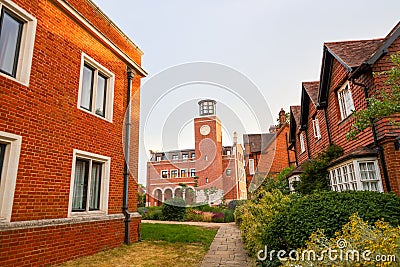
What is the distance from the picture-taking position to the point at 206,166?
15.6 m

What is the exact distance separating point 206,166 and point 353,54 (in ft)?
32.7

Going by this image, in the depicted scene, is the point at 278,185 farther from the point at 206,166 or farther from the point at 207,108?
the point at 207,108

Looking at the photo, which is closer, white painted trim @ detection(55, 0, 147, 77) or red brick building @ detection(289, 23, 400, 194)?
white painted trim @ detection(55, 0, 147, 77)

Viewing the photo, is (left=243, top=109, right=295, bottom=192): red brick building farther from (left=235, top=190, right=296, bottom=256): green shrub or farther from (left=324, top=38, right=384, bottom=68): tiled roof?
(left=235, top=190, right=296, bottom=256): green shrub

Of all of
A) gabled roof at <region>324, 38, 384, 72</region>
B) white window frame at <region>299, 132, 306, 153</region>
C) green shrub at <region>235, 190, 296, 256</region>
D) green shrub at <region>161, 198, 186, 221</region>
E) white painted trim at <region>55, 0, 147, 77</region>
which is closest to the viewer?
green shrub at <region>235, 190, 296, 256</region>

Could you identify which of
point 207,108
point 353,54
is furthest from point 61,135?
point 353,54

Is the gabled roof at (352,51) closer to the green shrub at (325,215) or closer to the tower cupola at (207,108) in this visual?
the tower cupola at (207,108)

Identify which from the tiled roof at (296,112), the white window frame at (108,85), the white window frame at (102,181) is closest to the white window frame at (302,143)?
the tiled roof at (296,112)

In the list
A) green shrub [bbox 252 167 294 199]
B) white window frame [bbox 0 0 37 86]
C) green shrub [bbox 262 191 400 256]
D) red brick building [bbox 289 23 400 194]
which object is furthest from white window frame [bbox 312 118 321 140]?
white window frame [bbox 0 0 37 86]

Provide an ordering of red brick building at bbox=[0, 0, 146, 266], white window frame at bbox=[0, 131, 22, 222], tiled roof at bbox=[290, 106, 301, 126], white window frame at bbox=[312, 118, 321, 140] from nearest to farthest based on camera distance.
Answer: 1. white window frame at bbox=[0, 131, 22, 222]
2. red brick building at bbox=[0, 0, 146, 266]
3. white window frame at bbox=[312, 118, 321, 140]
4. tiled roof at bbox=[290, 106, 301, 126]

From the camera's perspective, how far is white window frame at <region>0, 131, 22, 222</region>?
4.39m

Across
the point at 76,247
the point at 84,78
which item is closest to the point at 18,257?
the point at 76,247

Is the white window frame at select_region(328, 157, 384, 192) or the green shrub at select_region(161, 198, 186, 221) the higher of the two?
the white window frame at select_region(328, 157, 384, 192)

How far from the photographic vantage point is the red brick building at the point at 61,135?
15.2ft
